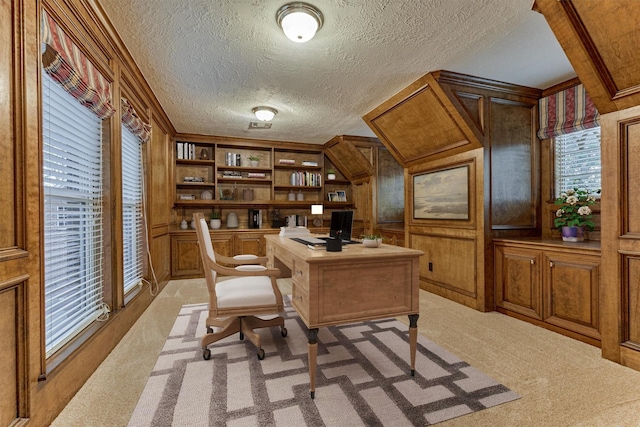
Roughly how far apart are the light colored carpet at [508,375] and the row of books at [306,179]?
3341 mm

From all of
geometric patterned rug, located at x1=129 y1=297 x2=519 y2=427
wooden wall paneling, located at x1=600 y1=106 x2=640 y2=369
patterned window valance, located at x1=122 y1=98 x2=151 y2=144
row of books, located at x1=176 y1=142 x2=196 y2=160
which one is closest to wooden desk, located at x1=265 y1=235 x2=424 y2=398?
geometric patterned rug, located at x1=129 y1=297 x2=519 y2=427

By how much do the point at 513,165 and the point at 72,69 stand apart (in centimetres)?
385

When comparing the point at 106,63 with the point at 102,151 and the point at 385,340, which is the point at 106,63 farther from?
the point at 385,340

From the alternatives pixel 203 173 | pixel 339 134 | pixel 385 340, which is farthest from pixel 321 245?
pixel 203 173

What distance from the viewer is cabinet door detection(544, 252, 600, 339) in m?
2.34

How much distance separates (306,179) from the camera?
581cm

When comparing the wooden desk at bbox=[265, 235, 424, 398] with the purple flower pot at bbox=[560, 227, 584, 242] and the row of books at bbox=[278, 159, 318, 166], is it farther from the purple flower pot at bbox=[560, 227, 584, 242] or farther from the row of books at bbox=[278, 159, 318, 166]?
the row of books at bbox=[278, 159, 318, 166]

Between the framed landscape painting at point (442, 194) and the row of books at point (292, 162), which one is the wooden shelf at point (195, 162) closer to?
the row of books at point (292, 162)

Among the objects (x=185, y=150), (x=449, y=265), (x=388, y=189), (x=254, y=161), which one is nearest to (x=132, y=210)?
(x=185, y=150)

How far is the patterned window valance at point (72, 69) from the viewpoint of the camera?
1578 mm

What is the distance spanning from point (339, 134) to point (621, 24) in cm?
371

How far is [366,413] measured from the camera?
1530mm

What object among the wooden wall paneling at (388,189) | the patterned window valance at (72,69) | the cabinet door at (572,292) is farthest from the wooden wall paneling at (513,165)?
the patterned window valance at (72,69)

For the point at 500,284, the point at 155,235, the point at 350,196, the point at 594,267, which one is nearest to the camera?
the point at 594,267
